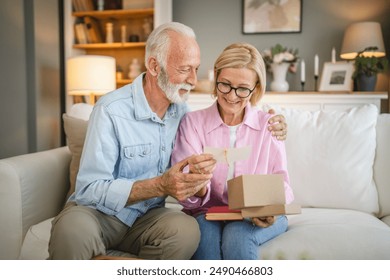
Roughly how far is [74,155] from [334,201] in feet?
3.40

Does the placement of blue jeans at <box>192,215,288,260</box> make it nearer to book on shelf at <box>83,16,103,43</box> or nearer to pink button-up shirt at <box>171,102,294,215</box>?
pink button-up shirt at <box>171,102,294,215</box>

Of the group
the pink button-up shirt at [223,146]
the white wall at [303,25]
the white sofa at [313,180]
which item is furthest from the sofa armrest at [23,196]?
the white wall at [303,25]

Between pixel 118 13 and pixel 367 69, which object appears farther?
pixel 118 13

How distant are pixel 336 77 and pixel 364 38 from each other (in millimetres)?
377

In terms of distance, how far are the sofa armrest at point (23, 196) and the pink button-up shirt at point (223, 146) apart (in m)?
0.51

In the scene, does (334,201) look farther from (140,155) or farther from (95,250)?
(95,250)

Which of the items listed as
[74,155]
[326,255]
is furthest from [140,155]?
[326,255]

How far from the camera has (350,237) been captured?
3.87 ft

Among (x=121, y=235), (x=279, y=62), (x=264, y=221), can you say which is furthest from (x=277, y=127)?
(x=279, y=62)

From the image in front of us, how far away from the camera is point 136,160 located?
3.97 feet

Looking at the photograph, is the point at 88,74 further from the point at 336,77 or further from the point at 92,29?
the point at 336,77

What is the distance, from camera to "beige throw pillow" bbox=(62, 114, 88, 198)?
5.03 feet

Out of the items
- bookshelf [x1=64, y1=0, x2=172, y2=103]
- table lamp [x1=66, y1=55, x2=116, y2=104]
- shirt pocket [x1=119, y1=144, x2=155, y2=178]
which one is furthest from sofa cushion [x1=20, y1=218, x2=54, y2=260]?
bookshelf [x1=64, y1=0, x2=172, y2=103]

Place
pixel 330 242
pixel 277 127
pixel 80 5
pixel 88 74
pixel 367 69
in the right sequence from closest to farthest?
1. pixel 330 242
2. pixel 277 127
3. pixel 88 74
4. pixel 367 69
5. pixel 80 5
